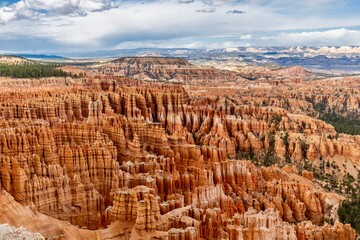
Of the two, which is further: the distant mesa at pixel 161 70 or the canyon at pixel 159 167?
the distant mesa at pixel 161 70

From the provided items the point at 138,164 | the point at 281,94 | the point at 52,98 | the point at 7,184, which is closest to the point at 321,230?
the point at 138,164

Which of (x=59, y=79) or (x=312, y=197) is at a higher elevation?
(x=59, y=79)

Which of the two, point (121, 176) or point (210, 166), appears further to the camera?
point (210, 166)

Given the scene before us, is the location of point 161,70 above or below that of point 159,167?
below

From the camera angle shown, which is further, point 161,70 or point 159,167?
point 161,70

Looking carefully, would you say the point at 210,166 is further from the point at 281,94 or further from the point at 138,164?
the point at 281,94

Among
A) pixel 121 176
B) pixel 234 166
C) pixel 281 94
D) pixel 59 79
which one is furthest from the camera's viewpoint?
pixel 281 94

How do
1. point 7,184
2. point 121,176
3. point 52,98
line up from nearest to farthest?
point 7,184, point 121,176, point 52,98

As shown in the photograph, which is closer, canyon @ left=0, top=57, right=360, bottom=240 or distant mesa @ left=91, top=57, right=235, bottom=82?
canyon @ left=0, top=57, right=360, bottom=240
